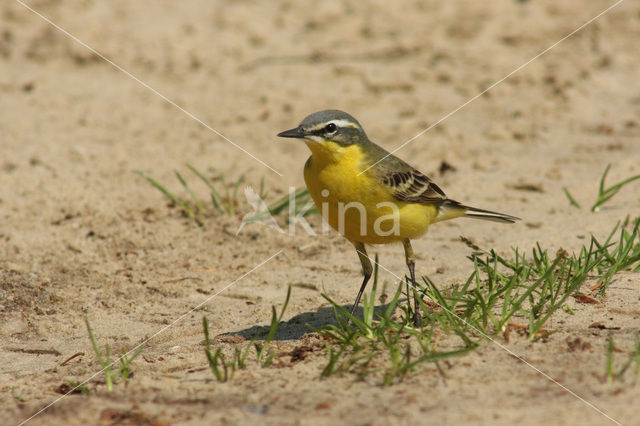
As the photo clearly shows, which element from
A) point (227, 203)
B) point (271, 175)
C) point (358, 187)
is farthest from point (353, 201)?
point (271, 175)

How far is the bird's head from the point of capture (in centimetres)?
560

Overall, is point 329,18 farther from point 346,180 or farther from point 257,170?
point 346,180

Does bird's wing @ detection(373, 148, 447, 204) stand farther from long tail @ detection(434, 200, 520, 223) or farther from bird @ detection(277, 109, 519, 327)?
long tail @ detection(434, 200, 520, 223)

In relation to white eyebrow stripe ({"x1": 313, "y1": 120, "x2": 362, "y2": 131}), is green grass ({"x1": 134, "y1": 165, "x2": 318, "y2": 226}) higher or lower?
lower

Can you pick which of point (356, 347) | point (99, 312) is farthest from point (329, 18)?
point (356, 347)

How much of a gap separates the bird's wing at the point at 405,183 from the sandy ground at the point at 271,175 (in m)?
0.70

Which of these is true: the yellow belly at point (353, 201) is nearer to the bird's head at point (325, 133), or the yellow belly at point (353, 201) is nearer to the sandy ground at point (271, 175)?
the bird's head at point (325, 133)

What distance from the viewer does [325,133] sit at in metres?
5.63

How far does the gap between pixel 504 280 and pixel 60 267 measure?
12.7 ft

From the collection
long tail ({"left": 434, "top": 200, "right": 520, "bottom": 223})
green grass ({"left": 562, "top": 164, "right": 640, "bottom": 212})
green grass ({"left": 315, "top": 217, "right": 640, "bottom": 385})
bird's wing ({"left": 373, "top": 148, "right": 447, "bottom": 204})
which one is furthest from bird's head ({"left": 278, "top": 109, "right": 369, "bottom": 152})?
green grass ({"left": 562, "top": 164, "right": 640, "bottom": 212})

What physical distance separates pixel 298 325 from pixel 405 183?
142 centimetres

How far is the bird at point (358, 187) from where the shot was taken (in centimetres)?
540

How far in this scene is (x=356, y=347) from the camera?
435 cm

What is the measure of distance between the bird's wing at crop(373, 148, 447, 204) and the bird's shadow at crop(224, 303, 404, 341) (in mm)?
921
